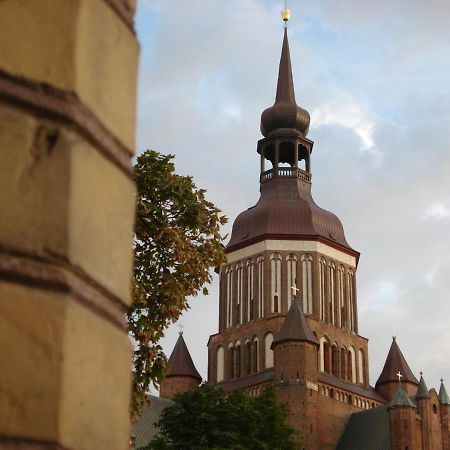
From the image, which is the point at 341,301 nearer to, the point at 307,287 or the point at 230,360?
the point at 307,287

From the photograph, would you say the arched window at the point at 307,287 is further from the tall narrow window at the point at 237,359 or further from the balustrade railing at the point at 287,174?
the balustrade railing at the point at 287,174

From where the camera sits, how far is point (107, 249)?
2180 millimetres

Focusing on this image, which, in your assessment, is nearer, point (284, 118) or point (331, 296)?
point (331, 296)

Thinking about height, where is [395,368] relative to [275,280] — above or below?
below

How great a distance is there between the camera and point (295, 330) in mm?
54406

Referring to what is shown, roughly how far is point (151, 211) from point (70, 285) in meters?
13.5

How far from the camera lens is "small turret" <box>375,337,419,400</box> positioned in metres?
62.0

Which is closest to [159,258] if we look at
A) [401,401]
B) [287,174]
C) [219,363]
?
[401,401]

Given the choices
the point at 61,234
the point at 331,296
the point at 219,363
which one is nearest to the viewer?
the point at 61,234

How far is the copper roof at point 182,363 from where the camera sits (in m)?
60.7

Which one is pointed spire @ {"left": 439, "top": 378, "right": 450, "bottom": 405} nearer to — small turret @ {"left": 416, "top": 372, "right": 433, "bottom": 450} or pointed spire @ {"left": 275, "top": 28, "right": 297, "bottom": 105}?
small turret @ {"left": 416, "top": 372, "right": 433, "bottom": 450}

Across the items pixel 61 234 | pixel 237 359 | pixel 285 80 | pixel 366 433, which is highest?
pixel 285 80

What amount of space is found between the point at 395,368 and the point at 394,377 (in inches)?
31.7

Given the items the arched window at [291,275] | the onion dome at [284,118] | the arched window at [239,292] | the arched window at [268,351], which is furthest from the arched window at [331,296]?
the onion dome at [284,118]
